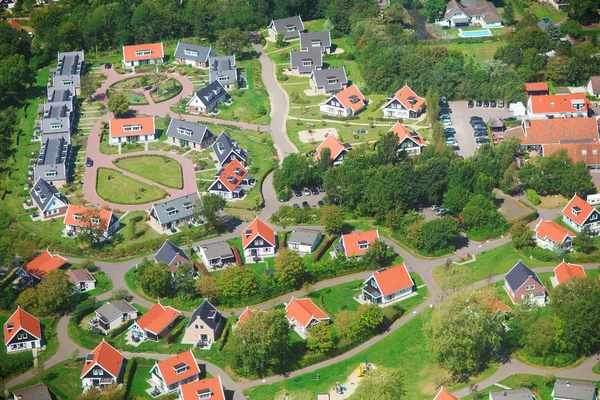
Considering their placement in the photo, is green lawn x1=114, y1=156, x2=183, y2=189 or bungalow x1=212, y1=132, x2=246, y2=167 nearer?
green lawn x1=114, y1=156, x2=183, y2=189

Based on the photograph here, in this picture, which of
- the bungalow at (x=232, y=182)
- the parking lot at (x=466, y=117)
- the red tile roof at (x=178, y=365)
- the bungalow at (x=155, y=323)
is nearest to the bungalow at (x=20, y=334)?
the bungalow at (x=155, y=323)

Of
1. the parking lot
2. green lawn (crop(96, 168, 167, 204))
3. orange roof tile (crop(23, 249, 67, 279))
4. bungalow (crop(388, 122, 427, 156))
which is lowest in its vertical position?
green lawn (crop(96, 168, 167, 204))

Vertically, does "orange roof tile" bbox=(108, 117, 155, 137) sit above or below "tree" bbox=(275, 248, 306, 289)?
below

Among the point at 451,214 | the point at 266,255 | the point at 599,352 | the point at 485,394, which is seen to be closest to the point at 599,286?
the point at 599,352

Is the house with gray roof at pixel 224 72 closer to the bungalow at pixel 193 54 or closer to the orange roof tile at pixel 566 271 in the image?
the bungalow at pixel 193 54

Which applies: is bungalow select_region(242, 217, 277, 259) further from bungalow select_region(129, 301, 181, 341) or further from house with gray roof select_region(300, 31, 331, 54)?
house with gray roof select_region(300, 31, 331, 54)

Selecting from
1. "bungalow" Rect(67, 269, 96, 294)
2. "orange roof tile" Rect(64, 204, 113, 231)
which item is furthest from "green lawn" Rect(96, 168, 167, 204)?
"bungalow" Rect(67, 269, 96, 294)
